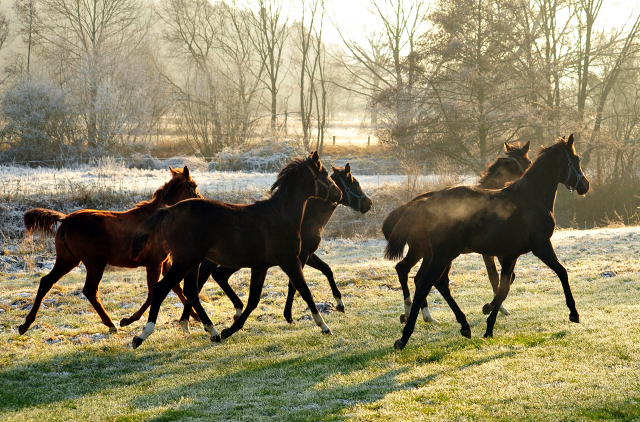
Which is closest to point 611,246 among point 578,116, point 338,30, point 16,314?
point 578,116

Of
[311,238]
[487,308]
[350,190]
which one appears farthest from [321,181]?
[487,308]

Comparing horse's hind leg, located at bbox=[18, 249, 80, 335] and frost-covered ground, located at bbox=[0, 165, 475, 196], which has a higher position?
frost-covered ground, located at bbox=[0, 165, 475, 196]

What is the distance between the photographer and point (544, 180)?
7660 mm

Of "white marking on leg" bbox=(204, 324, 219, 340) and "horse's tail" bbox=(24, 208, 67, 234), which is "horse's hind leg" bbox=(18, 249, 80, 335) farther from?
"white marking on leg" bbox=(204, 324, 219, 340)

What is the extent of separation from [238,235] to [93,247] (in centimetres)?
228

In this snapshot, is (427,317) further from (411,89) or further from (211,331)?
(411,89)

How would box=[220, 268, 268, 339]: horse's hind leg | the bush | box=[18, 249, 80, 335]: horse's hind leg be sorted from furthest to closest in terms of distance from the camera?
the bush, box=[18, 249, 80, 335]: horse's hind leg, box=[220, 268, 268, 339]: horse's hind leg

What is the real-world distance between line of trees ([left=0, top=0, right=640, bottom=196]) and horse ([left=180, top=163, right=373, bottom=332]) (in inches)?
596

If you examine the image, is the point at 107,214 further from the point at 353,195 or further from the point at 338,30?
the point at 338,30

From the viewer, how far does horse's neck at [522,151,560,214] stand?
7.54m

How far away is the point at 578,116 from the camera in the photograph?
994 inches

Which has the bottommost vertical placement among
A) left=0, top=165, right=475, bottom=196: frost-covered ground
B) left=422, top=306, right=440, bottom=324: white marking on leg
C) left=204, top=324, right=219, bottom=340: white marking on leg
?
left=204, top=324, right=219, bottom=340: white marking on leg

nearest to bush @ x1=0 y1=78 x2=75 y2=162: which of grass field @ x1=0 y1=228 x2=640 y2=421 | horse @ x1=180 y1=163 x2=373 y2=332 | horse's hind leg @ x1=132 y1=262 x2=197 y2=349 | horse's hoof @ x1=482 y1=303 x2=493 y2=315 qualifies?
grass field @ x1=0 y1=228 x2=640 y2=421

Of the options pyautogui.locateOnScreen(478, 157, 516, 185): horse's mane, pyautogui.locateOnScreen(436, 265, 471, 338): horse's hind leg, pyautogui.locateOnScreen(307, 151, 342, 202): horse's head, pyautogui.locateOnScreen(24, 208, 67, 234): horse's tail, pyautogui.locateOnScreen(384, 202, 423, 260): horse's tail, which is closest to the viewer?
pyautogui.locateOnScreen(384, 202, 423, 260): horse's tail
